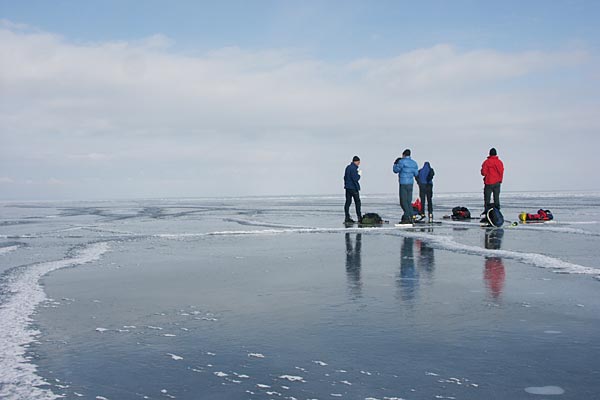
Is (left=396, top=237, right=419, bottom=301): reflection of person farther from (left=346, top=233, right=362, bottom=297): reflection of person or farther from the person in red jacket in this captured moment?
the person in red jacket

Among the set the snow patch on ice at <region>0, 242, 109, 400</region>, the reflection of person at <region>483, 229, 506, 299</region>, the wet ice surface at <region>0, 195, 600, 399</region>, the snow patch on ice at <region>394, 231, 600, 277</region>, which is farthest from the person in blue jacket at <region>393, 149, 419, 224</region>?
the snow patch on ice at <region>0, 242, 109, 400</region>

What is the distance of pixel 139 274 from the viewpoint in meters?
7.22

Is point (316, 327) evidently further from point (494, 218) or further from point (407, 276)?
point (494, 218)

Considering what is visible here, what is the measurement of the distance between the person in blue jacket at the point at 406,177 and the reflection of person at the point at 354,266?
489 cm

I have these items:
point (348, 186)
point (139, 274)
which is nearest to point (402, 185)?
point (348, 186)

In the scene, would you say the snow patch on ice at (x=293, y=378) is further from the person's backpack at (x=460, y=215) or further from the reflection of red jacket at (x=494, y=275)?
the person's backpack at (x=460, y=215)

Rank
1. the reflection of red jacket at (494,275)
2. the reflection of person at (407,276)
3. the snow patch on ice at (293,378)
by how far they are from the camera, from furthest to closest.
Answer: the reflection of red jacket at (494,275) < the reflection of person at (407,276) < the snow patch on ice at (293,378)

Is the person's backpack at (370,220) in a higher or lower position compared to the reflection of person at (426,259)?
higher

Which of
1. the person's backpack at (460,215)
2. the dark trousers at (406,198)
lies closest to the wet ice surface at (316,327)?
the dark trousers at (406,198)

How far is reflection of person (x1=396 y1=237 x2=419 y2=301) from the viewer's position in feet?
18.5

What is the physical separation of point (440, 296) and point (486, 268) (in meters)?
2.13

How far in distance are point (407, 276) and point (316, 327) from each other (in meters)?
2.70

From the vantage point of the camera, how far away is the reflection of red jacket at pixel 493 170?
15.8m

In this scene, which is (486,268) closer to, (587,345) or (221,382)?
(587,345)
